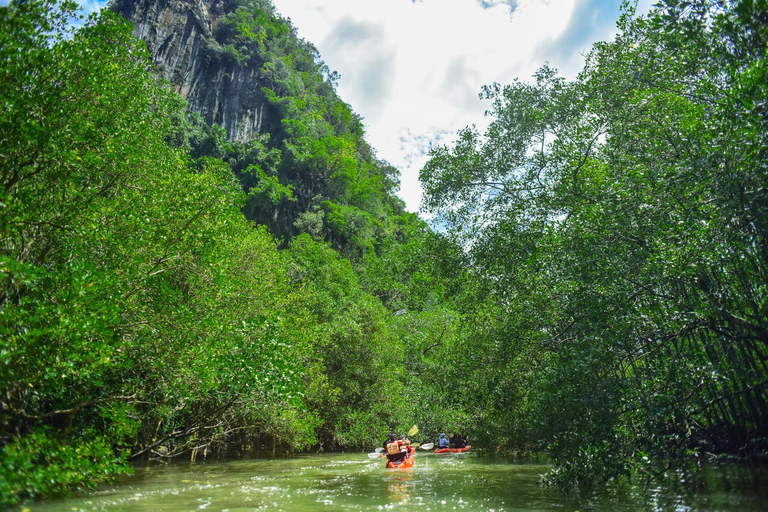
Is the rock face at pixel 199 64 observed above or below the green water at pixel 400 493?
above

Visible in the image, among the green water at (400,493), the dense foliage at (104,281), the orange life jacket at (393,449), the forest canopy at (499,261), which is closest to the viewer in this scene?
the dense foliage at (104,281)

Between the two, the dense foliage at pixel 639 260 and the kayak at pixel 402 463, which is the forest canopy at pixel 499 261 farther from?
the kayak at pixel 402 463

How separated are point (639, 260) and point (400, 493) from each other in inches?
252

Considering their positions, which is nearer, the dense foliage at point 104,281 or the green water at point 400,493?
the dense foliage at point 104,281

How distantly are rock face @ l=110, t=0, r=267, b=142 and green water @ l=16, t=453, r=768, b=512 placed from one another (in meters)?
43.0

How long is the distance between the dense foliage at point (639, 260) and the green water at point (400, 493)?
2.18 feet

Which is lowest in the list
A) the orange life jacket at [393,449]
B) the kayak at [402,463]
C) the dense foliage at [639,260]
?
the kayak at [402,463]

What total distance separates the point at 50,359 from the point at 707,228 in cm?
940

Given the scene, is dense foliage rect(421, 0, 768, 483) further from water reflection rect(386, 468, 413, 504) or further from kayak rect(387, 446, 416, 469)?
kayak rect(387, 446, 416, 469)

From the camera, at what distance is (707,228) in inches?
277

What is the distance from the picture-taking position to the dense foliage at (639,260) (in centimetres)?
691

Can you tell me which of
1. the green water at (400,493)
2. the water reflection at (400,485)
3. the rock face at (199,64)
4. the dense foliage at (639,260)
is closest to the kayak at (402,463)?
the water reflection at (400,485)

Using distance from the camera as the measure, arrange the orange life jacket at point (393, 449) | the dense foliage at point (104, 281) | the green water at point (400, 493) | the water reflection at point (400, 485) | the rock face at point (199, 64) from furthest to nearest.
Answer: the rock face at point (199, 64) < the orange life jacket at point (393, 449) < the water reflection at point (400, 485) < the green water at point (400, 493) < the dense foliage at point (104, 281)

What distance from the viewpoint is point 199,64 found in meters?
48.8
